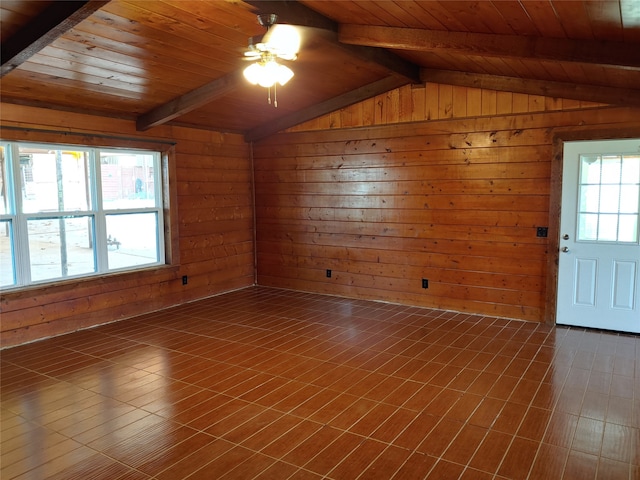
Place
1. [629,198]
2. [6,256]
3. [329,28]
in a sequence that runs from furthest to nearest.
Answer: [629,198]
[6,256]
[329,28]

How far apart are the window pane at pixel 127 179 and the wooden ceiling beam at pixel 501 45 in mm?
2915

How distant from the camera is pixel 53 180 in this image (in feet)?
15.0

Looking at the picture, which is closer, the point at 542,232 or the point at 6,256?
the point at 6,256

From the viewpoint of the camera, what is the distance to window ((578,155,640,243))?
172 inches

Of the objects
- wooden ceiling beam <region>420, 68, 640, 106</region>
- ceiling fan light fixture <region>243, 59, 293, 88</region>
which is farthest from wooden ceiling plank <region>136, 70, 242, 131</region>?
wooden ceiling beam <region>420, 68, 640, 106</region>

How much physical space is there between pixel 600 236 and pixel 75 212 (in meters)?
5.36

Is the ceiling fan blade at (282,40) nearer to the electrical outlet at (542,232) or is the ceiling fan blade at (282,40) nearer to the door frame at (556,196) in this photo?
the door frame at (556,196)

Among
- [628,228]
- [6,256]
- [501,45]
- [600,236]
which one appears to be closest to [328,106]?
[501,45]

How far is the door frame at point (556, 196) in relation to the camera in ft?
14.7

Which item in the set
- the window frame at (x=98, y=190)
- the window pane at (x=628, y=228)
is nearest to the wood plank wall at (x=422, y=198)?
the window pane at (x=628, y=228)

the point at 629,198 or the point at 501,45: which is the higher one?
the point at 501,45

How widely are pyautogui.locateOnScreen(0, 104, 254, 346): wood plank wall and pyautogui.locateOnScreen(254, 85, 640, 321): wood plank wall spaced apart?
1.46 feet

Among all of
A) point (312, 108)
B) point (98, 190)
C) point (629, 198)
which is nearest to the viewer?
point (629, 198)

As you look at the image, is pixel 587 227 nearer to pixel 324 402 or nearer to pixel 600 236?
pixel 600 236
